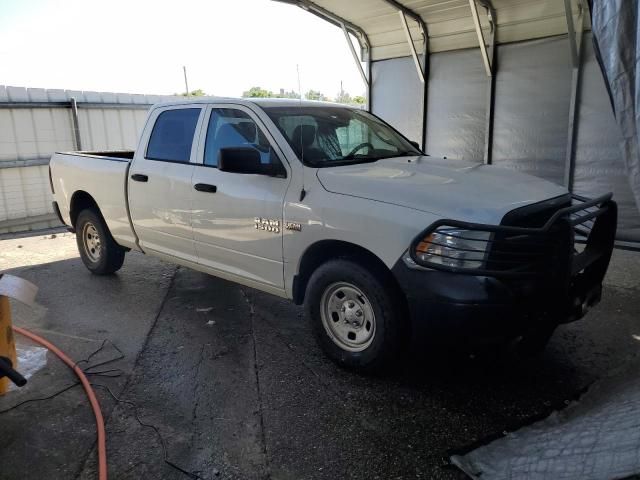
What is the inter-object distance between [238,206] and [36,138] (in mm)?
8586

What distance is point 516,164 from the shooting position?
7969mm

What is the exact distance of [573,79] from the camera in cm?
710

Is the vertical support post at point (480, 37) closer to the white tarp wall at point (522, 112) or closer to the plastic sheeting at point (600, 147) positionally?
the white tarp wall at point (522, 112)

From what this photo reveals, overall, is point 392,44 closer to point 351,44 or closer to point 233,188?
point 351,44

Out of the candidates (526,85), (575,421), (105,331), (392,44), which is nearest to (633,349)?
(575,421)

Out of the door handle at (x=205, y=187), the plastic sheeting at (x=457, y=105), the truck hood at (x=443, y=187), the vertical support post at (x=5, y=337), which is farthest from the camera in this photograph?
the plastic sheeting at (x=457, y=105)

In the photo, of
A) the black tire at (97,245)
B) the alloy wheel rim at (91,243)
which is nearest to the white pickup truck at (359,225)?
the black tire at (97,245)

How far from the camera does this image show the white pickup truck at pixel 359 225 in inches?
118

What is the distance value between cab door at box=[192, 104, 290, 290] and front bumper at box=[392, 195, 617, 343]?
1.21 meters

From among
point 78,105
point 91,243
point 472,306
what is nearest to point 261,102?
point 472,306

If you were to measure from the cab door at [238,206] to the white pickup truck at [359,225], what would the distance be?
1 cm

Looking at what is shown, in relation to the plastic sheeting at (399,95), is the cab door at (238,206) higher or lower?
lower

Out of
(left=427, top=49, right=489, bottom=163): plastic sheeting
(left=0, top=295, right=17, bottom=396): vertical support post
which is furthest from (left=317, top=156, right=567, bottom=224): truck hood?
(left=427, top=49, right=489, bottom=163): plastic sheeting

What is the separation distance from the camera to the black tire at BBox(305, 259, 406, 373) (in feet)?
10.8
